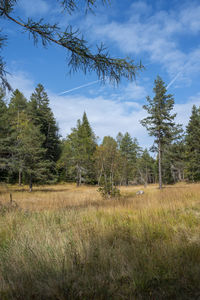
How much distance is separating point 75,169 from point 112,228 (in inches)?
1329

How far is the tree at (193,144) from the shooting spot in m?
30.6

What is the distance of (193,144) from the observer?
105ft

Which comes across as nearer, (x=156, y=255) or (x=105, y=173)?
(x=156, y=255)

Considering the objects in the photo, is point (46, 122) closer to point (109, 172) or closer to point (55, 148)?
point (55, 148)

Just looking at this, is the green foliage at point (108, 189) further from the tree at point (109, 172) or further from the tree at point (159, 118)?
the tree at point (159, 118)

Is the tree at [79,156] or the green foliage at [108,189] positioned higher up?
the tree at [79,156]

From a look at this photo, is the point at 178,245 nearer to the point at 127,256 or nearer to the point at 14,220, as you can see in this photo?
the point at 127,256

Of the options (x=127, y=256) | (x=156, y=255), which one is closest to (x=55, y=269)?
(x=127, y=256)

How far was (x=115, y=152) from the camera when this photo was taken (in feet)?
54.3

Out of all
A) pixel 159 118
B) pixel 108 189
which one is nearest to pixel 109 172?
pixel 108 189

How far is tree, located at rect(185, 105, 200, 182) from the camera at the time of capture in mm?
30594

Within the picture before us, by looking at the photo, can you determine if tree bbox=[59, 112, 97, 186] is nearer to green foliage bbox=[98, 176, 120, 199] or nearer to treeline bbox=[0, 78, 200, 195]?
treeline bbox=[0, 78, 200, 195]

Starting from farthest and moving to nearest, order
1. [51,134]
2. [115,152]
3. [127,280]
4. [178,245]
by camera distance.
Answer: [51,134], [115,152], [178,245], [127,280]

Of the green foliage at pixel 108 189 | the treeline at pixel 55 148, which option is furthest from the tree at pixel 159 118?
the green foliage at pixel 108 189
